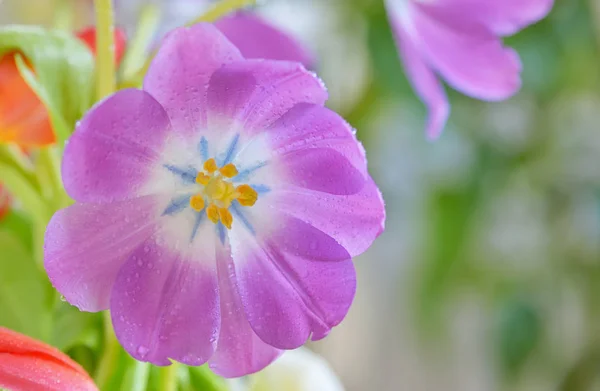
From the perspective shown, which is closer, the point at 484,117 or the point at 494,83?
the point at 494,83

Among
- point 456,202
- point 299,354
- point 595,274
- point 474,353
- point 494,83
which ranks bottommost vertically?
point 474,353

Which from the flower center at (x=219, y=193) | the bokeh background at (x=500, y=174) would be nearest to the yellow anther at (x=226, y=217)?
the flower center at (x=219, y=193)

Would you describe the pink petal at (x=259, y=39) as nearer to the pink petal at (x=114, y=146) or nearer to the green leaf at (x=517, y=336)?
the pink petal at (x=114, y=146)

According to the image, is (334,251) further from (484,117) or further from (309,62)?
(484,117)

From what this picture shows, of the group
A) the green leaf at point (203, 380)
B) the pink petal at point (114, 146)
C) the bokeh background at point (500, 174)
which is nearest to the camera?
the pink petal at point (114, 146)

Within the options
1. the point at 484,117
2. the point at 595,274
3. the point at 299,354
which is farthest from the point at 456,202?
the point at 299,354

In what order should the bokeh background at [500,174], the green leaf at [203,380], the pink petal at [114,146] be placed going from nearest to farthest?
the pink petal at [114,146]
the green leaf at [203,380]
the bokeh background at [500,174]
